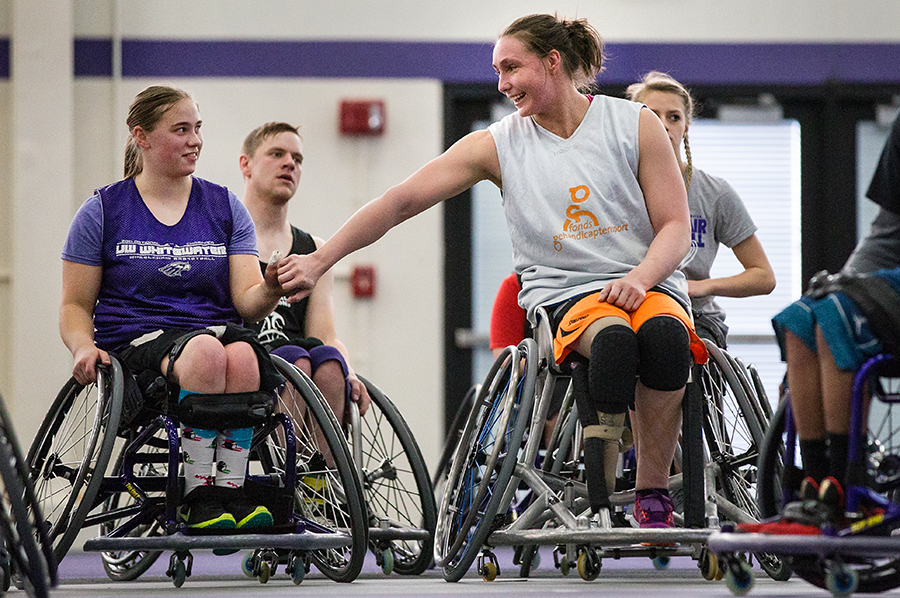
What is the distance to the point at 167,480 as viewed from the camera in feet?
6.83

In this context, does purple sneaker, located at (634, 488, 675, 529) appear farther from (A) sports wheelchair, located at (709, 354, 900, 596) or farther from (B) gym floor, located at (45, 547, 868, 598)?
(A) sports wheelchair, located at (709, 354, 900, 596)

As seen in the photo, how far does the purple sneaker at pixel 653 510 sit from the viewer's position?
2.00 meters

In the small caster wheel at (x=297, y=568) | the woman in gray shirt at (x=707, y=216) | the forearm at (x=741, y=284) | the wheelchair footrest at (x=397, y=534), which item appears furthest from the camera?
the woman in gray shirt at (x=707, y=216)

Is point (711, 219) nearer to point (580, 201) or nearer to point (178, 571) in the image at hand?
point (580, 201)

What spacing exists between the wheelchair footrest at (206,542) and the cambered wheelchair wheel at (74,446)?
0.06 metres

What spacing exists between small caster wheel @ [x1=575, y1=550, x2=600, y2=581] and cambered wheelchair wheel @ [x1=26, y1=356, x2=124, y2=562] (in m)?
0.87

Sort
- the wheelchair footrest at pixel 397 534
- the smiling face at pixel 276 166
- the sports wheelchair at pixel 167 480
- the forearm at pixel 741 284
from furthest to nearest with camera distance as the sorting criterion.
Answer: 1. the smiling face at pixel 276 166
2. the forearm at pixel 741 284
3. the wheelchair footrest at pixel 397 534
4. the sports wheelchair at pixel 167 480

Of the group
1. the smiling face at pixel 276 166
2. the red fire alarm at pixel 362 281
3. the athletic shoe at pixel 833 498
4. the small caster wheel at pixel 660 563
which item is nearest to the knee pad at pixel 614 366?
the athletic shoe at pixel 833 498

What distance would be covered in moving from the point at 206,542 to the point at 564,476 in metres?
0.79

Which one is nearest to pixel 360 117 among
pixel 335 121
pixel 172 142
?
pixel 335 121

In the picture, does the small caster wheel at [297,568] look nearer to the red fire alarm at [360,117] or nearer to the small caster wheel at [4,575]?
the small caster wheel at [4,575]

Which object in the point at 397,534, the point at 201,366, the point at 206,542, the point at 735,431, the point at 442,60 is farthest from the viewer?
the point at 442,60

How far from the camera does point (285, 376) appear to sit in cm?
229

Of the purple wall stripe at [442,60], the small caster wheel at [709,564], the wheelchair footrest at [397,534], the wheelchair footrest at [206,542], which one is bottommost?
the wheelchair footrest at [397,534]
